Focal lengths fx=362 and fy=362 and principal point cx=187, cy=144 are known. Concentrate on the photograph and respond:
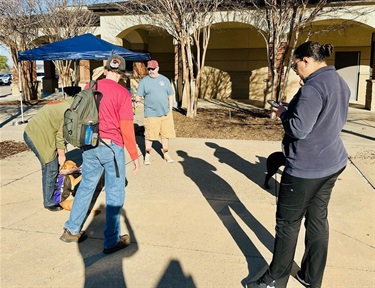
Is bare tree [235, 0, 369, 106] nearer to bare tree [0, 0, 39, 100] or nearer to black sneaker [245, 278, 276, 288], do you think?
black sneaker [245, 278, 276, 288]

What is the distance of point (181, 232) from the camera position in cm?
412

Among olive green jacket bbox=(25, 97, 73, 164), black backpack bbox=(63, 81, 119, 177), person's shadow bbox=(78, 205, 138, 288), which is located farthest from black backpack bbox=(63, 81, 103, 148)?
person's shadow bbox=(78, 205, 138, 288)

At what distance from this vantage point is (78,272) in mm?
3320

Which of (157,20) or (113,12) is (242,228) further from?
(113,12)

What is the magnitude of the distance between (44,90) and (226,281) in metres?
23.4

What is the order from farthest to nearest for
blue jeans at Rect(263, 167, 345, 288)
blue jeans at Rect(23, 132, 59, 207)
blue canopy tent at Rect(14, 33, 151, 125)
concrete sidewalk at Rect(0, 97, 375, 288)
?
blue canopy tent at Rect(14, 33, 151, 125)
blue jeans at Rect(23, 132, 59, 207)
concrete sidewalk at Rect(0, 97, 375, 288)
blue jeans at Rect(263, 167, 345, 288)

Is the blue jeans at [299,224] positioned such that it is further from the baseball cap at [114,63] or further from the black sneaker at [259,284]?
the baseball cap at [114,63]

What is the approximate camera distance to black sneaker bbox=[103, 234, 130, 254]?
3.63 m

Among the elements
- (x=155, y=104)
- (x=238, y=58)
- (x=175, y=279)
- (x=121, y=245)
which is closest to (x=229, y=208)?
(x=121, y=245)

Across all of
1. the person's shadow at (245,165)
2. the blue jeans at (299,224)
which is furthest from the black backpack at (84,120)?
the person's shadow at (245,165)

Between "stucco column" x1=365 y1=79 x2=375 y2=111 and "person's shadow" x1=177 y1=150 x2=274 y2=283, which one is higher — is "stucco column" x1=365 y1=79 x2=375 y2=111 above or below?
above

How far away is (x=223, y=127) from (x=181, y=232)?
6.88 m

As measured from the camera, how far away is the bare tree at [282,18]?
10844 millimetres

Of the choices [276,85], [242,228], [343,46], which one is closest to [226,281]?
[242,228]
